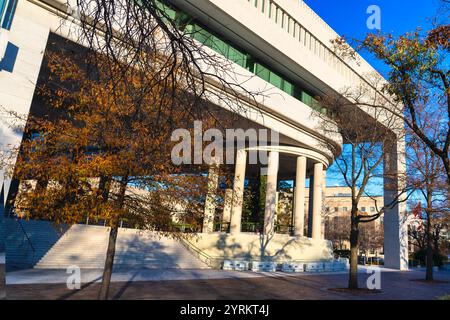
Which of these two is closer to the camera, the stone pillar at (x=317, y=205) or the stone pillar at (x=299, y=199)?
the stone pillar at (x=299, y=199)

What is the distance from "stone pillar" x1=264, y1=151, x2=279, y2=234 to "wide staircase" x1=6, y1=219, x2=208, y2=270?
644cm

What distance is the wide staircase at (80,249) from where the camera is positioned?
16.9 m

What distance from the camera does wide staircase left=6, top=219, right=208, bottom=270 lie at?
55.4ft

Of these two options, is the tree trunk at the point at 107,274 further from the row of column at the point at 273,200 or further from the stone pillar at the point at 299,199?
the stone pillar at the point at 299,199

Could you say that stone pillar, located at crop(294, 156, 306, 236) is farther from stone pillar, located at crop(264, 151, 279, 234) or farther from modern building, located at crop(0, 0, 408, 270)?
stone pillar, located at crop(264, 151, 279, 234)

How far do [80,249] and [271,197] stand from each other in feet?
49.4

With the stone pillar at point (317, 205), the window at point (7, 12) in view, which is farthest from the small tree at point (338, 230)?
the window at point (7, 12)

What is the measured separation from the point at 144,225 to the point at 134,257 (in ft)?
43.9

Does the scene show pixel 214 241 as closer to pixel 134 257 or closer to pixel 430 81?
pixel 134 257

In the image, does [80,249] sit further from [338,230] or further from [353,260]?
[338,230]

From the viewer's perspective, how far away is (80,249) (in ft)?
63.9

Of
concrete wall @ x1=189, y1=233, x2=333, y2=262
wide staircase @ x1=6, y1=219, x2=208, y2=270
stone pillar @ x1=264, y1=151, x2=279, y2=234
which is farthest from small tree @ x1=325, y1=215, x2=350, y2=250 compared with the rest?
wide staircase @ x1=6, y1=219, x2=208, y2=270

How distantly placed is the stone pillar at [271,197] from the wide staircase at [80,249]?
644cm
